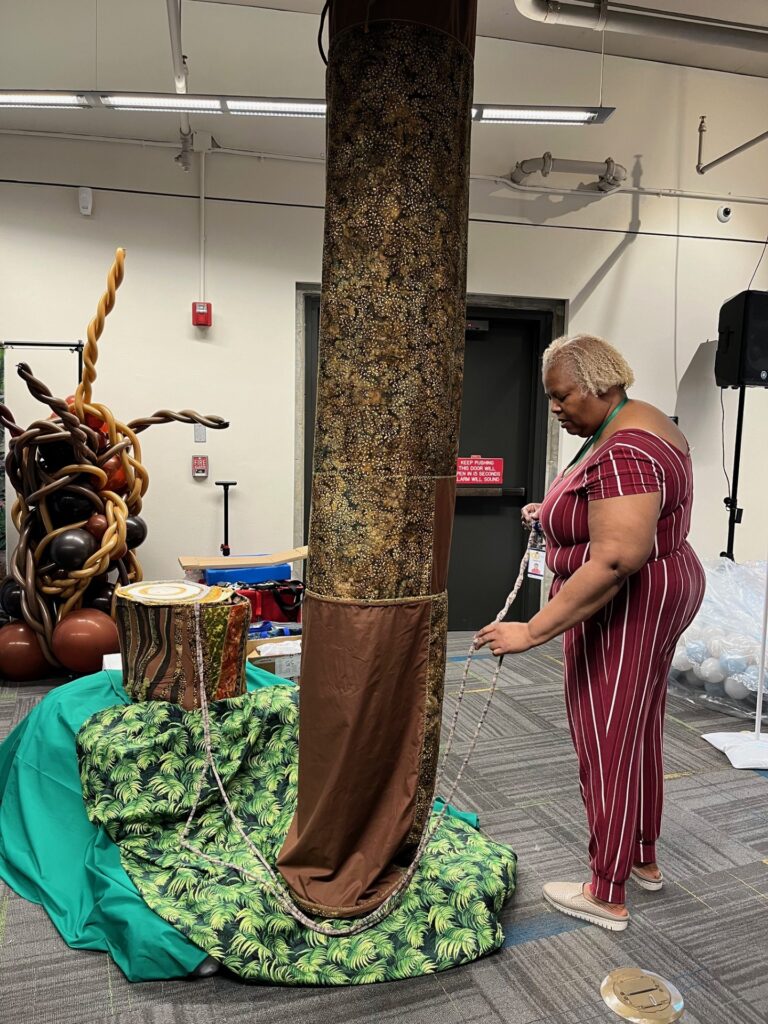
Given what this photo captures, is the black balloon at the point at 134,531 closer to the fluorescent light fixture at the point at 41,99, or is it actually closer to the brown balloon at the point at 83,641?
the brown balloon at the point at 83,641

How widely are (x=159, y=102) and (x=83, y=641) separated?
2498mm

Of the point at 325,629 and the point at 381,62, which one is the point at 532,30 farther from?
the point at 325,629

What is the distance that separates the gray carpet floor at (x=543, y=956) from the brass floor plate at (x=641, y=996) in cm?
3

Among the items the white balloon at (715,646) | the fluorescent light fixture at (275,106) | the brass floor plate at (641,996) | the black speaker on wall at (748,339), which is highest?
the fluorescent light fixture at (275,106)

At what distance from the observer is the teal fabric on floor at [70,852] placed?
1768mm

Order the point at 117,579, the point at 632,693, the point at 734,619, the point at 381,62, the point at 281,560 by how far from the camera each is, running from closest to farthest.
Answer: the point at 381,62, the point at 632,693, the point at 734,619, the point at 281,560, the point at 117,579

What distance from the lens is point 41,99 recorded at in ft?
12.0

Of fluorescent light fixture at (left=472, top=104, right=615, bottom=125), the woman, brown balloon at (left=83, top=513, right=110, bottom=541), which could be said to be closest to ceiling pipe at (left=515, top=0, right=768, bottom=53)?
fluorescent light fixture at (left=472, top=104, right=615, bottom=125)

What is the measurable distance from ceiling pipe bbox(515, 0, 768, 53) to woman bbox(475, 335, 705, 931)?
261cm

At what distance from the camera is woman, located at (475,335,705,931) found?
1.75 metres

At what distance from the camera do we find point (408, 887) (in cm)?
189

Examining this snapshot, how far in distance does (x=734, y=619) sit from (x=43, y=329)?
12.8 feet

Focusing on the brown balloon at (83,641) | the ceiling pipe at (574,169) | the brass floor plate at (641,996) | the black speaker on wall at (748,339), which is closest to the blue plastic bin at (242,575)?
the brown balloon at (83,641)

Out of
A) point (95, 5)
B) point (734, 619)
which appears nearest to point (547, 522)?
point (734, 619)
